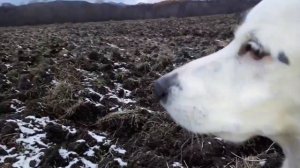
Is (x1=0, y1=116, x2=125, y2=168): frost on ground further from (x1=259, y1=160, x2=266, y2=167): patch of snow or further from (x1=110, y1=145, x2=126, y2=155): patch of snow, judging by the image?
(x1=259, y1=160, x2=266, y2=167): patch of snow

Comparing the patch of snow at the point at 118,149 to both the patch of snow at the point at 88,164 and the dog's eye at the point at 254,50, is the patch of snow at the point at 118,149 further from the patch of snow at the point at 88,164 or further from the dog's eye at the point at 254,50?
the dog's eye at the point at 254,50

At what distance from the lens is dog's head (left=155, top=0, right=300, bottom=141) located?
2285 mm

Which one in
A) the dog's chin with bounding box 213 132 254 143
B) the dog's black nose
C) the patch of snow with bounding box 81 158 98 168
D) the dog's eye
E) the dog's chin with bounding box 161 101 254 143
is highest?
the dog's eye

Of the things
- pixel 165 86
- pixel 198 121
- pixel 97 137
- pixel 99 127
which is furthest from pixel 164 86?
pixel 99 127

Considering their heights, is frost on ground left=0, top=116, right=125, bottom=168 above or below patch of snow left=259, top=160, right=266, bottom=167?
below

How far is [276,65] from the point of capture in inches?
90.4

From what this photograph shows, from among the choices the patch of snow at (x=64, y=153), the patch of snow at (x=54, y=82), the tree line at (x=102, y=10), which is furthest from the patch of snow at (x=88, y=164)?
the tree line at (x=102, y=10)

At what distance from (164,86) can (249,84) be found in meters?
0.45

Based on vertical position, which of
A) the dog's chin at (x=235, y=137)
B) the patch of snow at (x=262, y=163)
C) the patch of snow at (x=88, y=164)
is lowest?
the patch of snow at (x=88, y=164)

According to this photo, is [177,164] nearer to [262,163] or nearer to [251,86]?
[262,163]

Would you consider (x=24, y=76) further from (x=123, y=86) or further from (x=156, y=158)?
(x=156, y=158)

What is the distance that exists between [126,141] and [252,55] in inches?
78.5

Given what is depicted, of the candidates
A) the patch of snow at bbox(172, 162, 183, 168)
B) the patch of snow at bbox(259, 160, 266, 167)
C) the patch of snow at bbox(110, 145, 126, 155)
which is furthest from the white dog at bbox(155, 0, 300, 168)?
the patch of snow at bbox(110, 145, 126, 155)

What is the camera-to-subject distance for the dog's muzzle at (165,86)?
2496 millimetres
